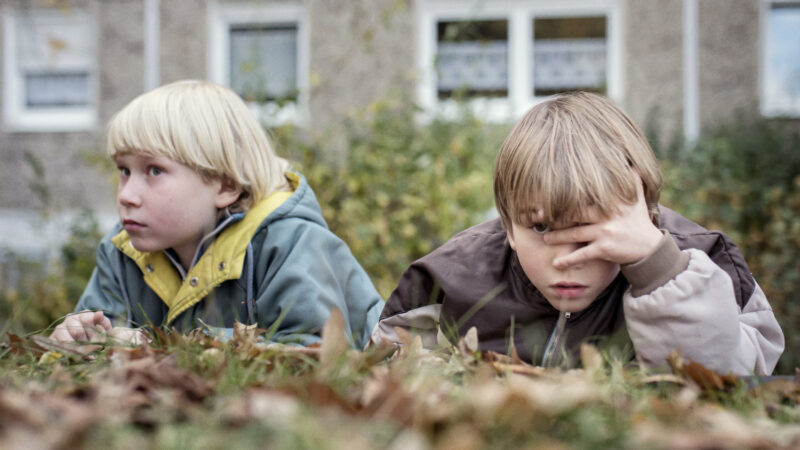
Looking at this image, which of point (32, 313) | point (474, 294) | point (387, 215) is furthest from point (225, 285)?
point (32, 313)

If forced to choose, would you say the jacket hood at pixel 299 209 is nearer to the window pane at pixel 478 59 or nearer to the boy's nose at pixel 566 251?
the boy's nose at pixel 566 251

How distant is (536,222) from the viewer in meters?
1.81

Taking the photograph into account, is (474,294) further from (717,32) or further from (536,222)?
(717,32)

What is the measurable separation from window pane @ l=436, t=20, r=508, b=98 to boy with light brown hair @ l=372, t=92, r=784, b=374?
699 centimetres

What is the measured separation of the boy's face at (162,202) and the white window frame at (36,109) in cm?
787

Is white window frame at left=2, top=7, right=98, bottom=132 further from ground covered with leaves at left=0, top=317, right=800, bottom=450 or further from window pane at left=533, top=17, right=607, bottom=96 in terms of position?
ground covered with leaves at left=0, top=317, right=800, bottom=450

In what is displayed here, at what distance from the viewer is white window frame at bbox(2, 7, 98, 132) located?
9.61 metres

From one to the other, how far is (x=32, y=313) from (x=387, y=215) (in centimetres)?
309

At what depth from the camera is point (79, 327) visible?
203 cm

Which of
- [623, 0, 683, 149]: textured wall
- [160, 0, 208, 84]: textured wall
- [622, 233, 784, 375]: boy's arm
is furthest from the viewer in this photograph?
[160, 0, 208, 84]: textured wall

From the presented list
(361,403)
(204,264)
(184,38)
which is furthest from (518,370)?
(184,38)

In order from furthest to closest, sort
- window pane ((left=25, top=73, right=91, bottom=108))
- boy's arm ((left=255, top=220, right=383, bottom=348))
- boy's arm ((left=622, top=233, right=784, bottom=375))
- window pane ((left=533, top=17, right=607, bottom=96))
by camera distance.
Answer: window pane ((left=25, top=73, right=91, bottom=108)) → window pane ((left=533, top=17, right=607, bottom=96)) → boy's arm ((left=255, top=220, right=383, bottom=348)) → boy's arm ((left=622, top=233, right=784, bottom=375))

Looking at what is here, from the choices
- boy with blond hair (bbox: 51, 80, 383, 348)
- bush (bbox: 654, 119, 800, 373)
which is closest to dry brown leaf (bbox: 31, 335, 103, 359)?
boy with blond hair (bbox: 51, 80, 383, 348)

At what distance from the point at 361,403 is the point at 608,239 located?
0.92 m
